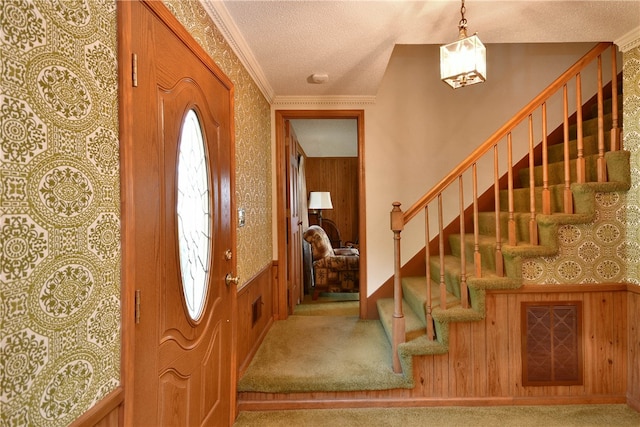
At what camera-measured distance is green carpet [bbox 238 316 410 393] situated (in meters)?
2.12

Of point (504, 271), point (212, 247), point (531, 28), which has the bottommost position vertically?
point (504, 271)

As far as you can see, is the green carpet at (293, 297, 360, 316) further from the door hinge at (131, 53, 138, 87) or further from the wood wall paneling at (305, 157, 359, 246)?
the door hinge at (131, 53, 138, 87)

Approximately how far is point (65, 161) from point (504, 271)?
238cm

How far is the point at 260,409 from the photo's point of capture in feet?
6.97

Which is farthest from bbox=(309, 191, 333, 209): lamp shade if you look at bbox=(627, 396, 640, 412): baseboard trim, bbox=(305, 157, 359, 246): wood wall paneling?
bbox=(627, 396, 640, 412): baseboard trim

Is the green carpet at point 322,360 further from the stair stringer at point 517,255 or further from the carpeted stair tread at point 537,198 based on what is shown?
the carpeted stair tread at point 537,198

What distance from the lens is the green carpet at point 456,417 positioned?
6.46 feet

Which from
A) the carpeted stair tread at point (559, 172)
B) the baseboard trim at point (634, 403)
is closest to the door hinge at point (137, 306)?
the carpeted stair tread at point (559, 172)

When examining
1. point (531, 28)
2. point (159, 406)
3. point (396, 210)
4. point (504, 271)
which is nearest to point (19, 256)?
point (159, 406)

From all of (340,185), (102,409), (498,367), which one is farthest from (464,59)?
(340,185)

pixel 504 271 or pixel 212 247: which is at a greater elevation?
pixel 212 247

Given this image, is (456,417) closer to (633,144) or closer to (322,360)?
(322,360)

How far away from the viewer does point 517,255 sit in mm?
2068

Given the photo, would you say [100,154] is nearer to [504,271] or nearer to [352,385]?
[352,385]
